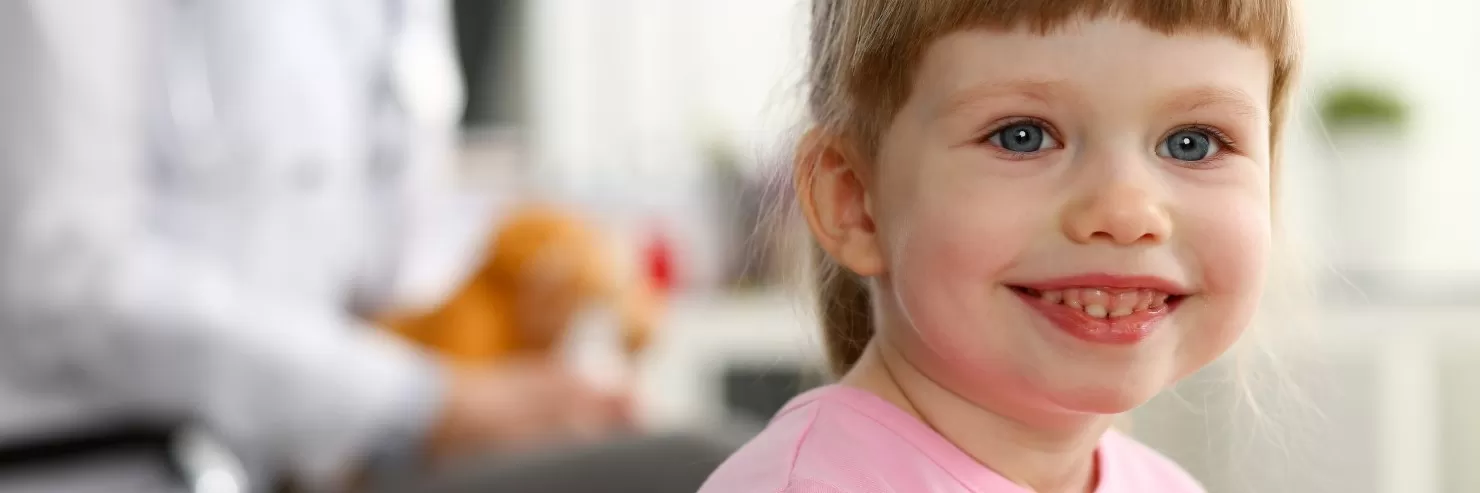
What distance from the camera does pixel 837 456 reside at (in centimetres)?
52

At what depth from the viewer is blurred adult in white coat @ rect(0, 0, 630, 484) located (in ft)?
3.48

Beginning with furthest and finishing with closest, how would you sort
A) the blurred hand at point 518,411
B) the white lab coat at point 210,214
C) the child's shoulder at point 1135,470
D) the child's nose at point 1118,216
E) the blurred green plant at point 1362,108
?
the blurred green plant at point 1362,108
the blurred hand at point 518,411
the white lab coat at point 210,214
the child's shoulder at point 1135,470
the child's nose at point 1118,216

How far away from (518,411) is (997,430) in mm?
867

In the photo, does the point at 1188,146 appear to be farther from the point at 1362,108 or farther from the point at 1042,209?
the point at 1362,108

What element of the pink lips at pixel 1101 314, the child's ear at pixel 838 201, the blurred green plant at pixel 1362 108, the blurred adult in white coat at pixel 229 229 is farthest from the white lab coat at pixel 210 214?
the blurred green plant at pixel 1362 108

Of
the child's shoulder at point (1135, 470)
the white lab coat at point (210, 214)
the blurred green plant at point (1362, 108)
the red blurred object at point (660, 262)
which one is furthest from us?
the red blurred object at point (660, 262)

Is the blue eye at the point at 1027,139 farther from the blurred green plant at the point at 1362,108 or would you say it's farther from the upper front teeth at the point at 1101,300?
the blurred green plant at the point at 1362,108

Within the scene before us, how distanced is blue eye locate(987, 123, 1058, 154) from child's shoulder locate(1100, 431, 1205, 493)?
6.5 inches

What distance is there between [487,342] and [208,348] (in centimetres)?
38

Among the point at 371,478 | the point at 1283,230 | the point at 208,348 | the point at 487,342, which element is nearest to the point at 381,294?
the point at 487,342

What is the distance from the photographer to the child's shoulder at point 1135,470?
23.3 inches

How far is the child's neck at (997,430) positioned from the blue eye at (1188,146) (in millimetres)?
112

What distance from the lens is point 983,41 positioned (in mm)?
491

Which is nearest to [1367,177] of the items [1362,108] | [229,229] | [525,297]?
[1362,108]
